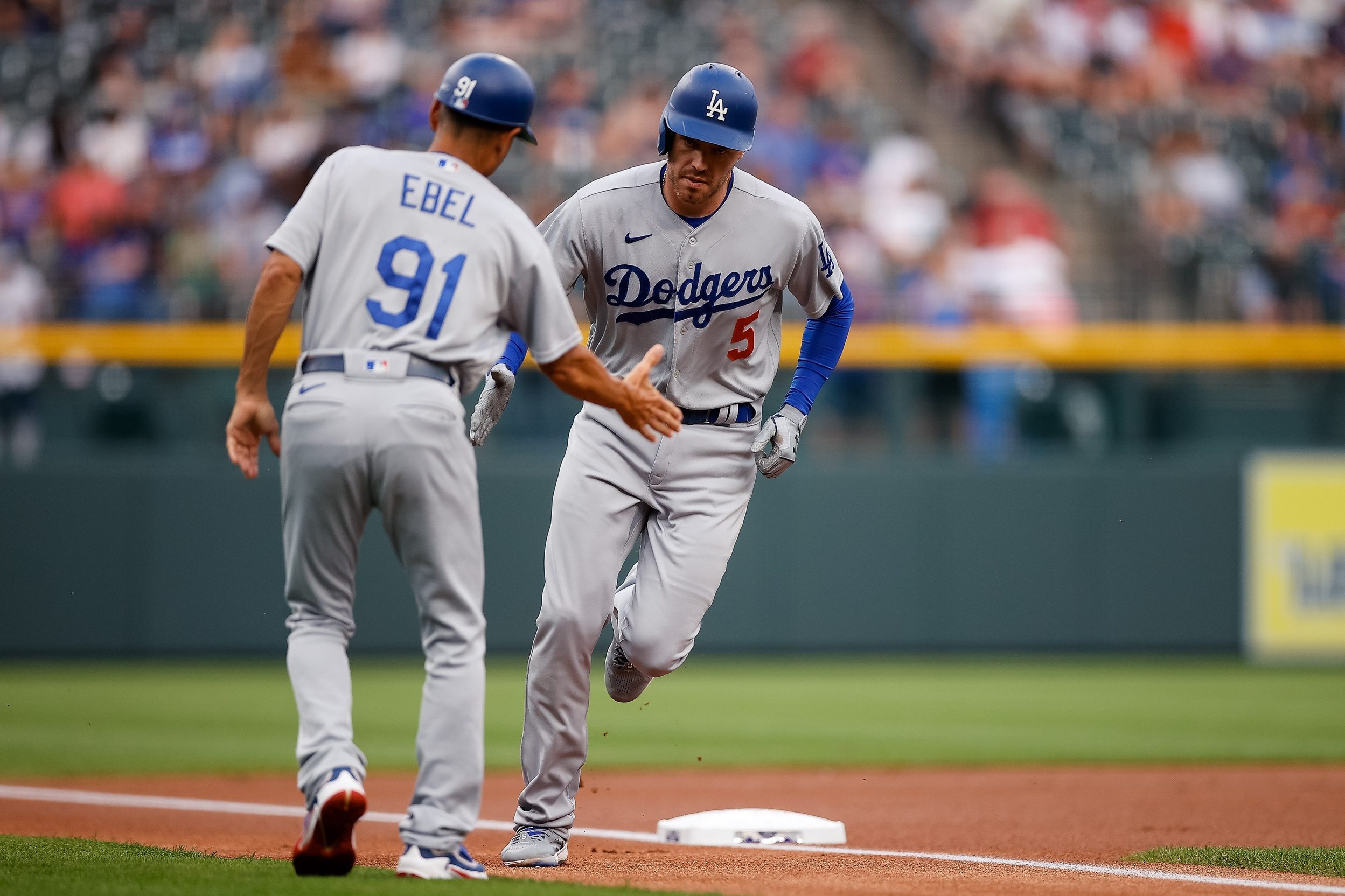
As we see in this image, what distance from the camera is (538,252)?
4211 millimetres

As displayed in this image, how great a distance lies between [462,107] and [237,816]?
316 cm

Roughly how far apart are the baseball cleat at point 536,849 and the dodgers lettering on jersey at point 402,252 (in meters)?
1.52

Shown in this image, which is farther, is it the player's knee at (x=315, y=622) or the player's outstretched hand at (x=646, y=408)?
the player's outstretched hand at (x=646, y=408)

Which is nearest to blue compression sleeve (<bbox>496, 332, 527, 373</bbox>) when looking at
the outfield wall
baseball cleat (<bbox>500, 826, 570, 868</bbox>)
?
baseball cleat (<bbox>500, 826, 570, 868</bbox>)

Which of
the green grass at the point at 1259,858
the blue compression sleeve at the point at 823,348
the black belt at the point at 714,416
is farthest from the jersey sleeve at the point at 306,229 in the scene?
the green grass at the point at 1259,858

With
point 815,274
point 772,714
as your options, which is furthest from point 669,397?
point 772,714

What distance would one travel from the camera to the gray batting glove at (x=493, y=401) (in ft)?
16.7

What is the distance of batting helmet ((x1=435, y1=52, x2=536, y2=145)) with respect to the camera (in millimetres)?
4133

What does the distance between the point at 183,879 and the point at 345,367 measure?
127cm

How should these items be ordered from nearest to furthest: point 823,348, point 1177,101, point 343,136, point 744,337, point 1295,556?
point 744,337 < point 823,348 < point 1295,556 < point 343,136 < point 1177,101

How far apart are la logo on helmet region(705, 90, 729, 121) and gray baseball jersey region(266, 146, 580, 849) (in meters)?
1.05

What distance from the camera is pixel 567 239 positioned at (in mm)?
5215

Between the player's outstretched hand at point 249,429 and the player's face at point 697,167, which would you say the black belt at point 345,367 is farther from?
the player's face at point 697,167

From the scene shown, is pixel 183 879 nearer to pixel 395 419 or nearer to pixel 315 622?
pixel 315 622
